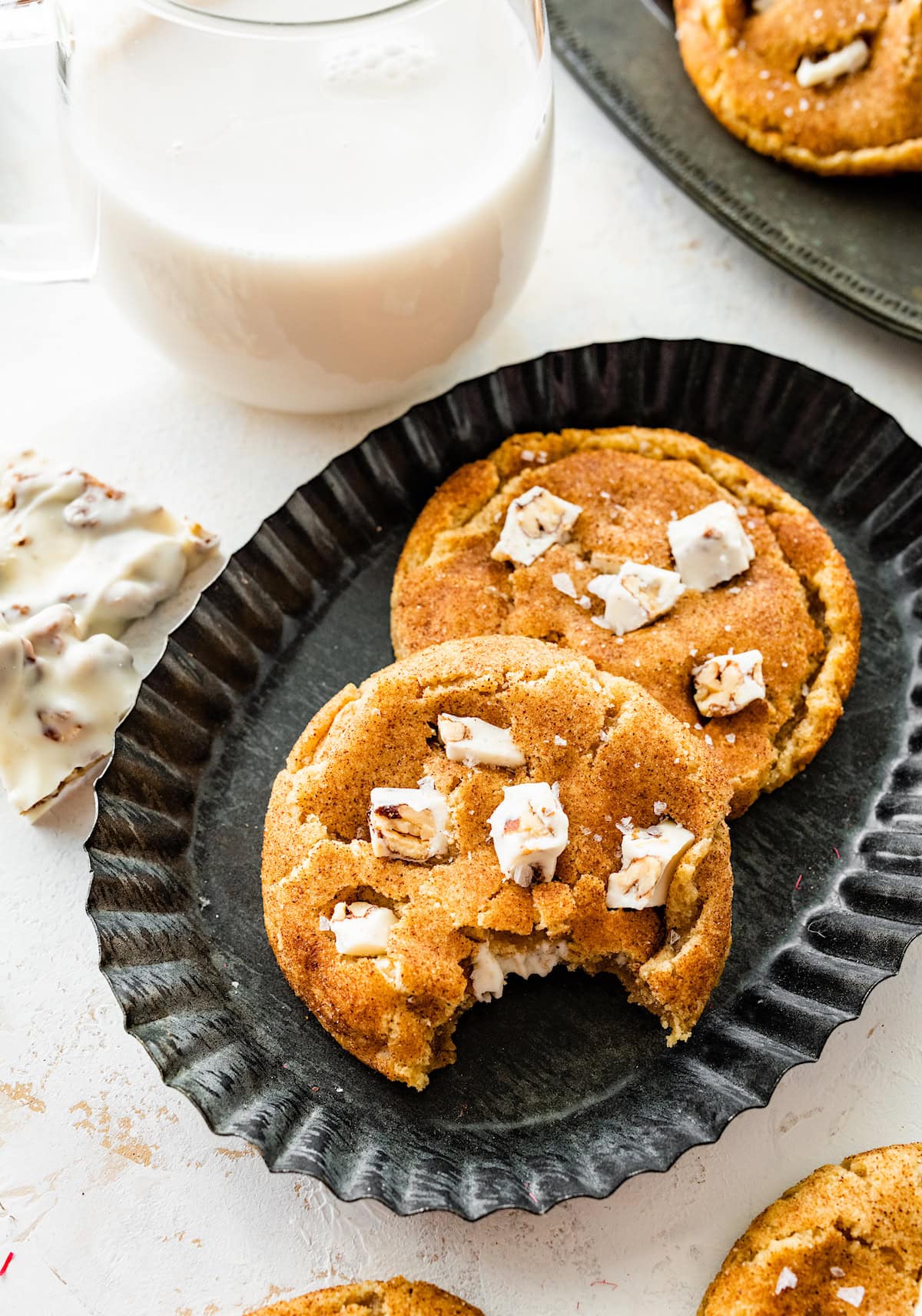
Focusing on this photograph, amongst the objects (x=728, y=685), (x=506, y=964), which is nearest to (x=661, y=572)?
(x=728, y=685)

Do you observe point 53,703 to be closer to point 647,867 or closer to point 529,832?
point 529,832

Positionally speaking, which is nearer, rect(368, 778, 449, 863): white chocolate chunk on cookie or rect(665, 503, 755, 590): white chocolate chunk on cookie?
rect(368, 778, 449, 863): white chocolate chunk on cookie

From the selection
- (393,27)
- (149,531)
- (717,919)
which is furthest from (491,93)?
(717,919)

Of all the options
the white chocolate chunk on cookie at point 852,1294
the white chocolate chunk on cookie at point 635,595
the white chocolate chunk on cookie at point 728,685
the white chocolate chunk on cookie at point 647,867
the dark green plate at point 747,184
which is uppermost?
the dark green plate at point 747,184

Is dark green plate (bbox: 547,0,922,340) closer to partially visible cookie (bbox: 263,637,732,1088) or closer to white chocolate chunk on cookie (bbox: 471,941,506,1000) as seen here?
partially visible cookie (bbox: 263,637,732,1088)

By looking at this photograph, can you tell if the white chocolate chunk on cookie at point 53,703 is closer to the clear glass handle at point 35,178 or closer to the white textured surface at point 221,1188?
the white textured surface at point 221,1188

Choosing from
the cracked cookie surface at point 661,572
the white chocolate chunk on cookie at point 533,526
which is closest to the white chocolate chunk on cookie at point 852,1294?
the cracked cookie surface at point 661,572

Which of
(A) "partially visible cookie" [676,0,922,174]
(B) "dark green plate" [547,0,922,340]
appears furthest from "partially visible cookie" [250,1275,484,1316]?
(A) "partially visible cookie" [676,0,922,174]
